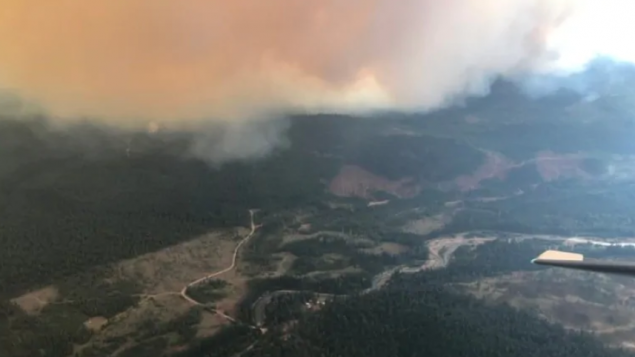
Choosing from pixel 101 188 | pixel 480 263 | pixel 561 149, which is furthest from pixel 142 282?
pixel 561 149

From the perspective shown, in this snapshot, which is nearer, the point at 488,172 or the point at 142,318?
A: the point at 142,318

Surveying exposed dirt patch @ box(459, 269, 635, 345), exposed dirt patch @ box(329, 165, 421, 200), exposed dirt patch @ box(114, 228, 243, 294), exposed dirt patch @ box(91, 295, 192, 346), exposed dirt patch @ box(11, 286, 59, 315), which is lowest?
exposed dirt patch @ box(459, 269, 635, 345)

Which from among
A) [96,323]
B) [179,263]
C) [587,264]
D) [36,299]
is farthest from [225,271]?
[587,264]

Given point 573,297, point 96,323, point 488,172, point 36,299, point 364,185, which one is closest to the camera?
point 96,323

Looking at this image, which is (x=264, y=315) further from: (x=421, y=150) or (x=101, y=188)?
(x=421, y=150)

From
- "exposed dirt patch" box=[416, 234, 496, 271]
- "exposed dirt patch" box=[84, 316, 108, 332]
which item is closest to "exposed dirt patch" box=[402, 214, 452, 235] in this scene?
"exposed dirt patch" box=[416, 234, 496, 271]

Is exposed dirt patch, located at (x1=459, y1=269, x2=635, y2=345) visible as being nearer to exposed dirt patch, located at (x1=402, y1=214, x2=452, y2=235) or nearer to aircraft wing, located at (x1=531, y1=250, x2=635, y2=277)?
exposed dirt patch, located at (x1=402, y1=214, x2=452, y2=235)

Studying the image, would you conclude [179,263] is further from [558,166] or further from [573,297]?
[558,166]

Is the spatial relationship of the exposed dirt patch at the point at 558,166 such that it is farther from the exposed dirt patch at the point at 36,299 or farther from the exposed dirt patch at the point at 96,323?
the exposed dirt patch at the point at 36,299
